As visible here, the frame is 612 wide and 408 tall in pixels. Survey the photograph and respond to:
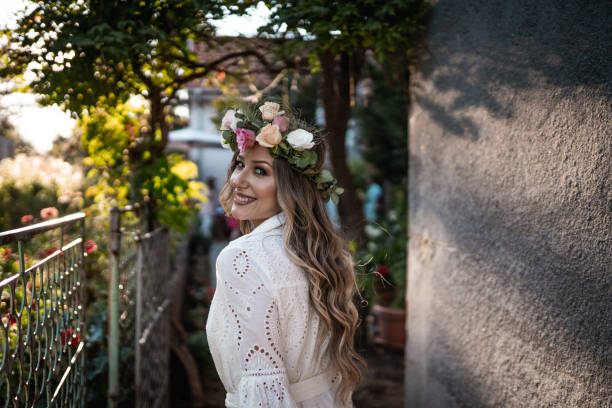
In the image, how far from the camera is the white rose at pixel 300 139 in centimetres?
199

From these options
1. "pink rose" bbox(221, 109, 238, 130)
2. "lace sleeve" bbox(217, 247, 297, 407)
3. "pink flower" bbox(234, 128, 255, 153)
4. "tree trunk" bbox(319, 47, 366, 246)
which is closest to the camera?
"lace sleeve" bbox(217, 247, 297, 407)

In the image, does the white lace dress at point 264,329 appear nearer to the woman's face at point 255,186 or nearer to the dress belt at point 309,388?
the dress belt at point 309,388

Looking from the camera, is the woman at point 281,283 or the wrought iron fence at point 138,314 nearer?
the woman at point 281,283

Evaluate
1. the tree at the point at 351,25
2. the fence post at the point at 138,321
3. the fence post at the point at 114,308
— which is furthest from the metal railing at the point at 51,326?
the tree at the point at 351,25

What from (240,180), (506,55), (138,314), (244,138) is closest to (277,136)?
(244,138)

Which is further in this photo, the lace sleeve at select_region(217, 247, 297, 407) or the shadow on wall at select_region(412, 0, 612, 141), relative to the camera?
the shadow on wall at select_region(412, 0, 612, 141)

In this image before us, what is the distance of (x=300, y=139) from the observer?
2.00 m

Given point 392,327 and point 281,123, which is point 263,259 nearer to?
point 281,123

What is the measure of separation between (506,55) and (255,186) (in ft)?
4.22

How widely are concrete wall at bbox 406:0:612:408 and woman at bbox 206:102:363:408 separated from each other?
28.0 inches

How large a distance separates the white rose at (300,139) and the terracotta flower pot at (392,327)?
3927mm

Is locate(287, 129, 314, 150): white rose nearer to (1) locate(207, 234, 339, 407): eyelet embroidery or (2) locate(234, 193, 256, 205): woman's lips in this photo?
(2) locate(234, 193, 256, 205): woman's lips

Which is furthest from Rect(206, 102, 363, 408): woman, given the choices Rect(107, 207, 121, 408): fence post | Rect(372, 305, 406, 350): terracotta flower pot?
Rect(372, 305, 406, 350): terracotta flower pot

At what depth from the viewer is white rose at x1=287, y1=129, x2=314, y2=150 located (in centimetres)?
199
